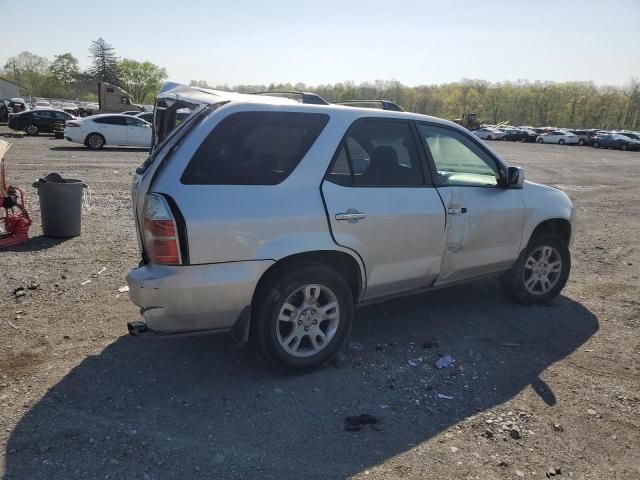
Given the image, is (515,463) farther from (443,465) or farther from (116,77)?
(116,77)

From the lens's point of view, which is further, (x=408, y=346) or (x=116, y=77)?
(x=116, y=77)

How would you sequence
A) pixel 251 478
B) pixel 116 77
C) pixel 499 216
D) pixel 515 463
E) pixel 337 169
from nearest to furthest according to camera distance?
pixel 251 478 < pixel 515 463 < pixel 337 169 < pixel 499 216 < pixel 116 77

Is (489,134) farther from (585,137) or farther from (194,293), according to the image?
(194,293)

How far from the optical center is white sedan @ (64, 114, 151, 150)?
20516 millimetres

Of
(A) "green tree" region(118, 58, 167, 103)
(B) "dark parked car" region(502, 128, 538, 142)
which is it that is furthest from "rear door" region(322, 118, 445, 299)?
(A) "green tree" region(118, 58, 167, 103)

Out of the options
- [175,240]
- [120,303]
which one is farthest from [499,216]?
[120,303]

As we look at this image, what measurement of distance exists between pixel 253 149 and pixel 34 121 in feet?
95.8

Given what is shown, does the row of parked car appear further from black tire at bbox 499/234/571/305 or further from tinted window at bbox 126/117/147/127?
black tire at bbox 499/234/571/305

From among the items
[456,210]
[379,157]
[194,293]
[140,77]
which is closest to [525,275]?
[456,210]

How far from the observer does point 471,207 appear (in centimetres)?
423

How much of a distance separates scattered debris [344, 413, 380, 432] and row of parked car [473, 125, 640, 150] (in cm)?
3941

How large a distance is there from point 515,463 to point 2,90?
110070mm

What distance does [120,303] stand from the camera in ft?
15.9

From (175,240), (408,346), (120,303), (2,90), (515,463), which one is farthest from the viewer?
(2,90)
